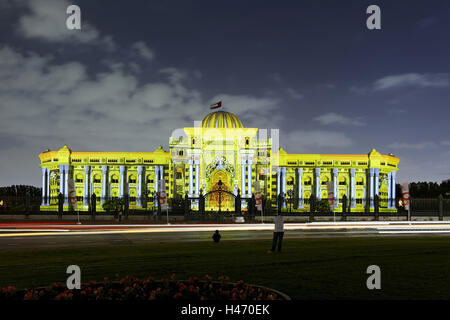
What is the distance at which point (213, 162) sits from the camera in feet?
306

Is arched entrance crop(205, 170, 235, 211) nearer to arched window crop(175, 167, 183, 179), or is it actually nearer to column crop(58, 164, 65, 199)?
arched window crop(175, 167, 183, 179)

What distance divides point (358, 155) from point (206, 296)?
95.9 metres

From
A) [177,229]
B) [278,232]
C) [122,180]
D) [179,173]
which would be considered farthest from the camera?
[179,173]

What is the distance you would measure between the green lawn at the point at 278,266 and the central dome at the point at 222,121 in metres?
74.8

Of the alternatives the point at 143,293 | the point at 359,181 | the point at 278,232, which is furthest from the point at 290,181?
the point at 143,293

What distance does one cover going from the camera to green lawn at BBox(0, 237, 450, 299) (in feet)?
36.7

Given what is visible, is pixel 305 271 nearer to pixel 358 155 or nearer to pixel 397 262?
pixel 397 262

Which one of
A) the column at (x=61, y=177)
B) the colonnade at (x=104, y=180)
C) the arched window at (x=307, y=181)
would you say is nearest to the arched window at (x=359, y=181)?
the arched window at (x=307, y=181)

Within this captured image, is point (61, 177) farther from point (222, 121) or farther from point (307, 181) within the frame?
point (307, 181)

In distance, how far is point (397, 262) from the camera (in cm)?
1565

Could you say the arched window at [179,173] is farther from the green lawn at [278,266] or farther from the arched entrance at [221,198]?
the green lawn at [278,266]

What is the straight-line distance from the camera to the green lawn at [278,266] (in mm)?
11172

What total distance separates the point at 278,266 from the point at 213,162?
3095 inches
